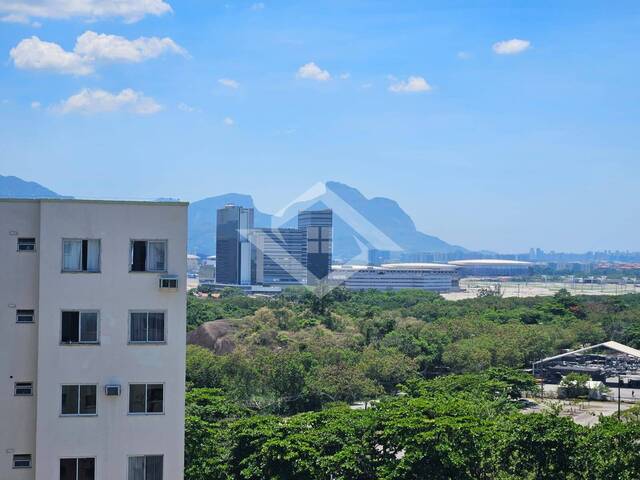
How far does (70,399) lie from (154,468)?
2.38 feet

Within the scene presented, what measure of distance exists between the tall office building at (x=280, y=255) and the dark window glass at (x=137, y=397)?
66.6m

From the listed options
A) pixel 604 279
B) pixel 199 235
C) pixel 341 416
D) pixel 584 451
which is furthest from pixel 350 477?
pixel 199 235

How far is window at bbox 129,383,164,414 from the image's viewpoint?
536 centimetres

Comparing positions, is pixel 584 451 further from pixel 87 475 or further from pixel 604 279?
pixel 604 279

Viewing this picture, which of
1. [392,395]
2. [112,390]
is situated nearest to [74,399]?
[112,390]

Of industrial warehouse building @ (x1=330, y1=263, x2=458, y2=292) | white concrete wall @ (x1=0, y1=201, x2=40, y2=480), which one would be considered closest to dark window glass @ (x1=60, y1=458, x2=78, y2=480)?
white concrete wall @ (x1=0, y1=201, x2=40, y2=480)

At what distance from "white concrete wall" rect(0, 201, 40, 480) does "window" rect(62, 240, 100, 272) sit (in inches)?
8.9

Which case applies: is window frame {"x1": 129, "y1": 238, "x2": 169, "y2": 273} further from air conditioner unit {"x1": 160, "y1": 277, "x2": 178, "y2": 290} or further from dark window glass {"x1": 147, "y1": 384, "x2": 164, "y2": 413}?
dark window glass {"x1": 147, "y1": 384, "x2": 164, "y2": 413}

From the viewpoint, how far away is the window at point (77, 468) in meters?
5.26

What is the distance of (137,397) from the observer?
211 inches

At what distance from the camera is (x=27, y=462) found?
5.35 meters

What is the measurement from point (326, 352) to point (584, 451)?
556 inches

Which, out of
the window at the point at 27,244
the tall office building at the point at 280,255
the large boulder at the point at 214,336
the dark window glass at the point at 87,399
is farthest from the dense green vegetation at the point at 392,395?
the tall office building at the point at 280,255

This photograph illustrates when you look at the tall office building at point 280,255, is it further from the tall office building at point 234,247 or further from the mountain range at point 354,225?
the mountain range at point 354,225
